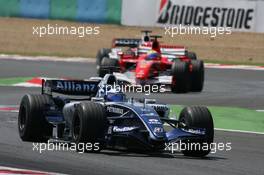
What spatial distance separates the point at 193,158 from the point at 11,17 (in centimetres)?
3094

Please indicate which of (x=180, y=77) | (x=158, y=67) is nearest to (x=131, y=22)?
(x=158, y=67)

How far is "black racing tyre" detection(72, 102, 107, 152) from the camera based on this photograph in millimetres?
11945

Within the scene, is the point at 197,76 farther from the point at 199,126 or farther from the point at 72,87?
the point at 199,126

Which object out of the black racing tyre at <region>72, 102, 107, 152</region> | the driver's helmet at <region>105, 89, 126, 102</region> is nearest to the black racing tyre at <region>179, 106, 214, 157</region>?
the driver's helmet at <region>105, 89, 126, 102</region>

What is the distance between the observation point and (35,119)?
1338 centimetres

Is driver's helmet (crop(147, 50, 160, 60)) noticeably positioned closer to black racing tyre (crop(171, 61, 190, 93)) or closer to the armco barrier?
black racing tyre (crop(171, 61, 190, 93))

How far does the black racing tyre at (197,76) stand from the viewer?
956 inches

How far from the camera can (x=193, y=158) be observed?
1228 centimetres

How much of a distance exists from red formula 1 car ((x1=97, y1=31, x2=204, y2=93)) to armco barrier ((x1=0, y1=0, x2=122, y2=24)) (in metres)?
14.0

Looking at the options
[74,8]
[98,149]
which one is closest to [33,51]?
[74,8]

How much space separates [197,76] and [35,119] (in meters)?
11.4

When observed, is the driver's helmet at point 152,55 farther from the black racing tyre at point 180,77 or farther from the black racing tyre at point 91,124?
the black racing tyre at point 91,124

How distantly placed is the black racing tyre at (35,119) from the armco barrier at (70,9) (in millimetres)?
26599

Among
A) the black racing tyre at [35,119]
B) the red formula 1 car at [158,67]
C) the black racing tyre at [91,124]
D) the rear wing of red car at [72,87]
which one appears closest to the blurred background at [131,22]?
the red formula 1 car at [158,67]
